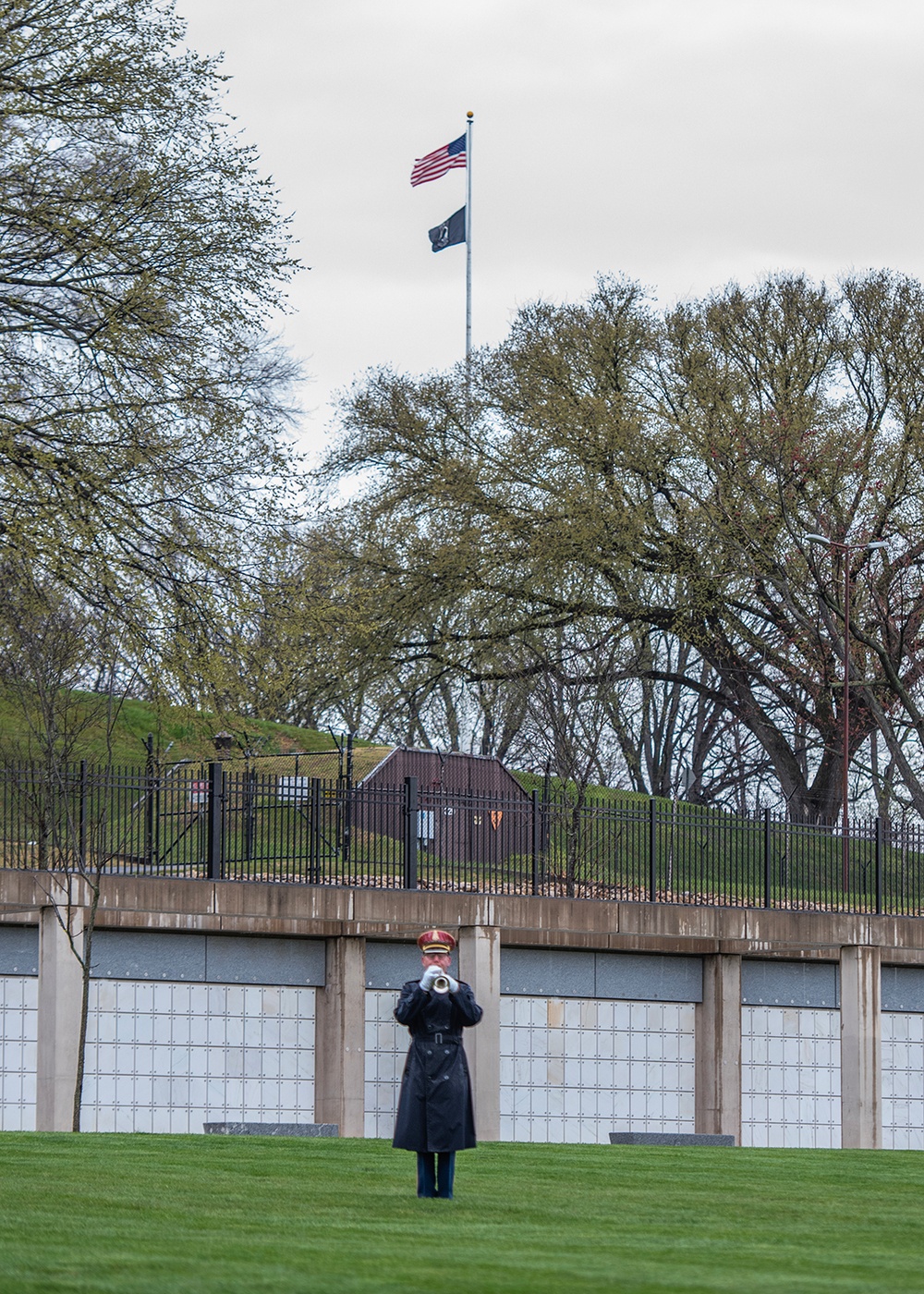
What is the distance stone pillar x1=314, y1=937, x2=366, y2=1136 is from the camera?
Result: 1000 inches

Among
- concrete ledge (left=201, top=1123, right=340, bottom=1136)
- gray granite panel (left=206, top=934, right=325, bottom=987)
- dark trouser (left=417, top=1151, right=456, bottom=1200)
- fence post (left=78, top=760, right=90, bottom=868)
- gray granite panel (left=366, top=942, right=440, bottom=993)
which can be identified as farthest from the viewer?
gray granite panel (left=366, top=942, right=440, bottom=993)

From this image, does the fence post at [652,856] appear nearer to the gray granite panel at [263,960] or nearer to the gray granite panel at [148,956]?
the gray granite panel at [263,960]

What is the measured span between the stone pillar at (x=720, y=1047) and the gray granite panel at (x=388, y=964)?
4456 mm

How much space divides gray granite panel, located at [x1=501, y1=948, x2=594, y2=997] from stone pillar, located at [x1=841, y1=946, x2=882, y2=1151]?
13.3ft

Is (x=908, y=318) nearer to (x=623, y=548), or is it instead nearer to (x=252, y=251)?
(x=623, y=548)

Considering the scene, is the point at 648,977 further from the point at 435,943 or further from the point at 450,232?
the point at 450,232

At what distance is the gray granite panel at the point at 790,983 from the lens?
2884 cm

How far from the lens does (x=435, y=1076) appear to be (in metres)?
11.6

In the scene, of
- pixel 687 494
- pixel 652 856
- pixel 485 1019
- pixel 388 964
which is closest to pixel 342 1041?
pixel 388 964

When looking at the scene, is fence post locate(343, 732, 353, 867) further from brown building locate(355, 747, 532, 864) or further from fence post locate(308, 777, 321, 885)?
fence post locate(308, 777, 321, 885)

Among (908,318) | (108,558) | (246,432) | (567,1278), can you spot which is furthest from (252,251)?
(908,318)

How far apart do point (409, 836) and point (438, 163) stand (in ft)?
91.8

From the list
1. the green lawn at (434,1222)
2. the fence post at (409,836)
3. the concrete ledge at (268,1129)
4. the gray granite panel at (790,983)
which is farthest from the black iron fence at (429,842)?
the green lawn at (434,1222)

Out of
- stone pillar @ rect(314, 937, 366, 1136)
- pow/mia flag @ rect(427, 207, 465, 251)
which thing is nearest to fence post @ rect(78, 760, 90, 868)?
stone pillar @ rect(314, 937, 366, 1136)
